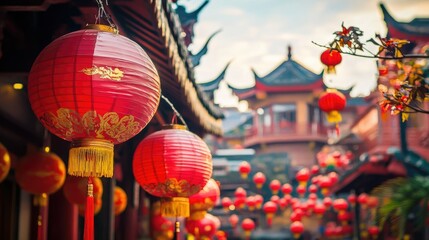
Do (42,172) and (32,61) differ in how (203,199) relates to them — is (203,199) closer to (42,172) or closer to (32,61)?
(42,172)

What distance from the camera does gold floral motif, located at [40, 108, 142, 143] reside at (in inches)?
134

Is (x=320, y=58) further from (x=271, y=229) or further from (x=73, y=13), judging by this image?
(x=271, y=229)

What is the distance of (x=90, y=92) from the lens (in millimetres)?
3348

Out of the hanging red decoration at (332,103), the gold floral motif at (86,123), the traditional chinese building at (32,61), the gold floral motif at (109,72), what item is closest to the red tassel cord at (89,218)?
the gold floral motif at (86,123)

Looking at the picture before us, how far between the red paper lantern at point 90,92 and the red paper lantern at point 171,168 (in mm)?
1531

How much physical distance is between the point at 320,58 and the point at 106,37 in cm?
461

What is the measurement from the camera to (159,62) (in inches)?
232

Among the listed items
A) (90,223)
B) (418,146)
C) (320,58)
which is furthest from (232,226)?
(90,223)

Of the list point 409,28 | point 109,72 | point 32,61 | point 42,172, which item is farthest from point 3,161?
point 409,28

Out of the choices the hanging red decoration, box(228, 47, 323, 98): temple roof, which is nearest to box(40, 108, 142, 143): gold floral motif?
the hanging red decoration

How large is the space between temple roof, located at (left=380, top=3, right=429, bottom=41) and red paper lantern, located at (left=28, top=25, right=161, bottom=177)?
Result: 12.9 m

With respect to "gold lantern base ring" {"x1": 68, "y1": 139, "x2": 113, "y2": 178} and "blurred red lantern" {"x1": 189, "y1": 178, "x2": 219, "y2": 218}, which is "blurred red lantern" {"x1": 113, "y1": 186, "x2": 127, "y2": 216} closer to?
"blurred red lantern" {"x1": 189, "y1": 178, "x2": 219, "y2": 218}

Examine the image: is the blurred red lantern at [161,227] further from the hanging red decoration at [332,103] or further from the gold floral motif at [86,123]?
the gold floral motif at [86,123]

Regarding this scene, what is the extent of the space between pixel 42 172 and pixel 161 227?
5808mm
